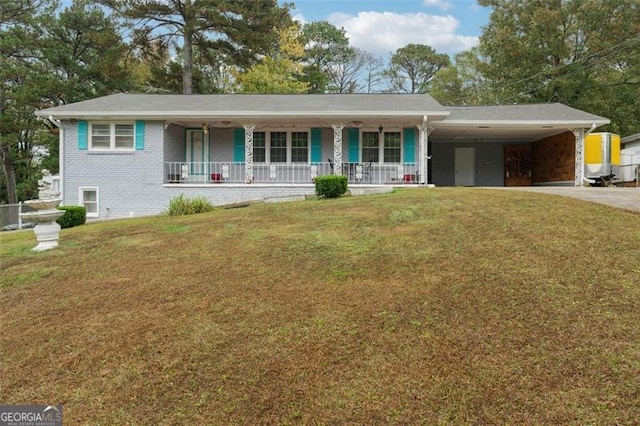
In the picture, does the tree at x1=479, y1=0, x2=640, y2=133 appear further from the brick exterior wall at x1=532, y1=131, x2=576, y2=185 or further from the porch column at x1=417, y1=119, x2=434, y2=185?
the porch column at x1=417, y1=119, x2=434, y2=185

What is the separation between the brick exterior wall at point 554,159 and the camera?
49.3 ft

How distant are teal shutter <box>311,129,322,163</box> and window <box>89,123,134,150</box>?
20.6 feet

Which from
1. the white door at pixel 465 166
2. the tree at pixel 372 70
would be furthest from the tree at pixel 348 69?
the white door at pixel 465 166

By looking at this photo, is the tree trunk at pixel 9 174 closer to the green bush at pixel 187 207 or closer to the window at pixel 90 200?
the window at pixel 90 200

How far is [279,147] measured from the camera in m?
15.2

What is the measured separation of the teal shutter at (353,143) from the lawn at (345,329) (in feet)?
29.1

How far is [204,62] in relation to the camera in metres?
26.6

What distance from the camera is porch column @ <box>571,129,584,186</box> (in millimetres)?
14227

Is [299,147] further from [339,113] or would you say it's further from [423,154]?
[423,154]

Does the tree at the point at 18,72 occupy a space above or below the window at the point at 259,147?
above

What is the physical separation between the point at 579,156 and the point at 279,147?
10738mm

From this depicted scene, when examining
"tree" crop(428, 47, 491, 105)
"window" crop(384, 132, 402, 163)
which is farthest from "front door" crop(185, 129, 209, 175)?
"tree" crop(428, 47, 491, 105)

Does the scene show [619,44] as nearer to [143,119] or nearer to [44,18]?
[143,119]

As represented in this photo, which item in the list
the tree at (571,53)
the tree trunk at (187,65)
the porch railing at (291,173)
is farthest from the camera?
the tree trunk at (187,65)
